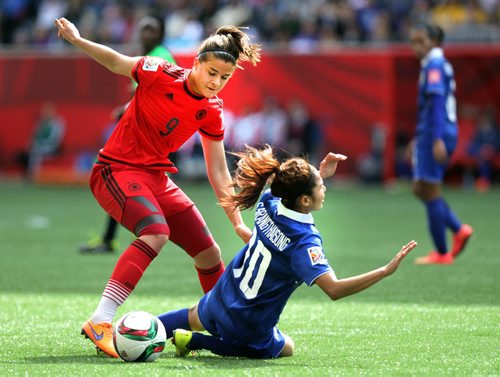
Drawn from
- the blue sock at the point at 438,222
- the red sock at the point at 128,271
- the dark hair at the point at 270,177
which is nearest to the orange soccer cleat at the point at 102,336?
the red sock at the point at 128,271

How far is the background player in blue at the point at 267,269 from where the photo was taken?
582 centimetres

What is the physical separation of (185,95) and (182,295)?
8.43 ft

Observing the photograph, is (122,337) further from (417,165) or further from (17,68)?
(17,68)

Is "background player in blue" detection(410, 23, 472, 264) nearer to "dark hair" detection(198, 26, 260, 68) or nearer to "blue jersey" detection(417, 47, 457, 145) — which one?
"blue jersey" detection(417, 47, 457, 145)

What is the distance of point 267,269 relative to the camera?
19.3 feet

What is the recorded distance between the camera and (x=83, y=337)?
6.79m

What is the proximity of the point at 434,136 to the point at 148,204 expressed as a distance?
5.00 m

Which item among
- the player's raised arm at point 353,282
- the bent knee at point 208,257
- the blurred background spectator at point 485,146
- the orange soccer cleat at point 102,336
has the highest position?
the player's raised arm at point 353,282

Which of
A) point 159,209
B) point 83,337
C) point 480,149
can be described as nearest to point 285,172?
point 159,209

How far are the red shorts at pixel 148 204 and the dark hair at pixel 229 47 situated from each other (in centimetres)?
84

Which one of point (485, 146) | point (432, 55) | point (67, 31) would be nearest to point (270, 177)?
point (67, 31)

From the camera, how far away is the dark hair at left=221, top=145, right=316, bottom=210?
594 centimetres

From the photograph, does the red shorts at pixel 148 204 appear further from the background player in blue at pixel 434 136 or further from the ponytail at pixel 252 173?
the background player in blue at pixel 434 136

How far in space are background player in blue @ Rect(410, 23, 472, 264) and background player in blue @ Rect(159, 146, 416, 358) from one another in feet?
16.2
